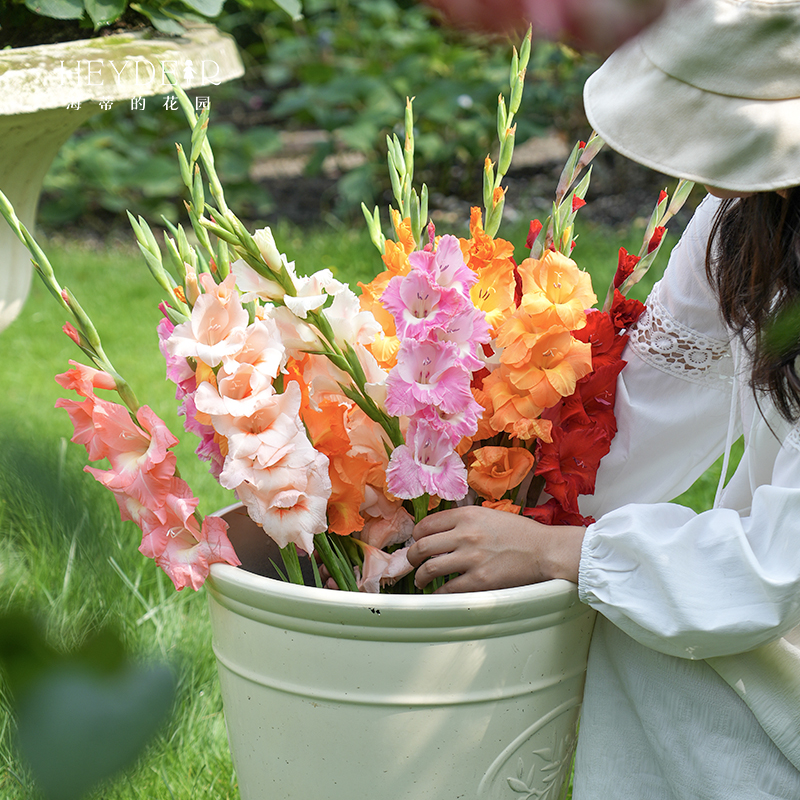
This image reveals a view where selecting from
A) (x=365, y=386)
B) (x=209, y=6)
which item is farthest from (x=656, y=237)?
(x=209, y=6)

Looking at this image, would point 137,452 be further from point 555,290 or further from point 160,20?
point 160,20

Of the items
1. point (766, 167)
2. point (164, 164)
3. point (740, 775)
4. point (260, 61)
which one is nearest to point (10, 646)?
point (766, 167)

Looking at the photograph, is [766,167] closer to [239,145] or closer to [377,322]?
[377,322]

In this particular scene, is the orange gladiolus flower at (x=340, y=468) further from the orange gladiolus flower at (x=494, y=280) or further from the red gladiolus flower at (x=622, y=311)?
the red gladiolus flower at (x=622, y=311)

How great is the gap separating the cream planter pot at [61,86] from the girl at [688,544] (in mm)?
937

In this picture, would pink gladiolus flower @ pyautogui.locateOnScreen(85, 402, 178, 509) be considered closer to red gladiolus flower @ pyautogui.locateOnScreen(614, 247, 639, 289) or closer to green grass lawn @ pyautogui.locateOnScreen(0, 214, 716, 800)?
green grass lawn @ pyautogui.locateOnScreen(0, 214, 716, 800)

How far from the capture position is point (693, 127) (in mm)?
591

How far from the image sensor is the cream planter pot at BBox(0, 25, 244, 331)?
4.81 ft

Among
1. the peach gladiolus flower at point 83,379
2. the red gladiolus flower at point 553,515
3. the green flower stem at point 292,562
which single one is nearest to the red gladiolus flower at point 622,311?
the red gladiolus flower at point 553,515

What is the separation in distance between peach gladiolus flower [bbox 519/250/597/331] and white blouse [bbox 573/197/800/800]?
194mm

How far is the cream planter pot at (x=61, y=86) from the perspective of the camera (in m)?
1.47

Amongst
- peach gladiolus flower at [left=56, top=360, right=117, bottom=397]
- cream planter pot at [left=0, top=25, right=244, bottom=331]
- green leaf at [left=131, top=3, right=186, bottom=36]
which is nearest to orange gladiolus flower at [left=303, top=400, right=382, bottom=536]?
peach gladiolus flower at [left=56, top=360, right=117, bottom=397]

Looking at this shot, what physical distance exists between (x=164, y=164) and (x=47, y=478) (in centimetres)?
427

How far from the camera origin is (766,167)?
476mm
